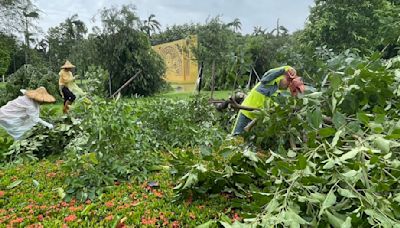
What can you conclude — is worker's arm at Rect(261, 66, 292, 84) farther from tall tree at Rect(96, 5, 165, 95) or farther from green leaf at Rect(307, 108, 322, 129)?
tall tree at Rect(96, 5, 165, 95)

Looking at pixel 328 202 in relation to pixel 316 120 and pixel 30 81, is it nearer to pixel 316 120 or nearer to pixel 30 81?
pixel 316 120

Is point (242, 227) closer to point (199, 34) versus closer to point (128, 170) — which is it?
point (128, 170)

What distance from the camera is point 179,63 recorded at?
64.0ft

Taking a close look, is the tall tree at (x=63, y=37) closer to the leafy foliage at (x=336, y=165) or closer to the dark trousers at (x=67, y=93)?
the dark trousers at (x=67, y=93)

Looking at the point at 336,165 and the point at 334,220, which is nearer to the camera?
the point at 334,220

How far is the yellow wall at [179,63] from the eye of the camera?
18.9 metres

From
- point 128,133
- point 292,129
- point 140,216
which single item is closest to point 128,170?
point 128,133

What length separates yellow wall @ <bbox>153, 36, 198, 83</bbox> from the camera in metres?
18.9

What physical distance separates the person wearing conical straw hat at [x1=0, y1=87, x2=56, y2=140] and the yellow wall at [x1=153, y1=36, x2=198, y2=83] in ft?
46.2

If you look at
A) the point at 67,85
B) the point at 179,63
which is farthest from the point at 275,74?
the point at 179,63

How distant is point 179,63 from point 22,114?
15185 mm

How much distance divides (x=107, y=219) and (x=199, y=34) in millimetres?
15497

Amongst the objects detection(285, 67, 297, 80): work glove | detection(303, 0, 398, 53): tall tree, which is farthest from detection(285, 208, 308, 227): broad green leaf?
detection(303, 0, 398, 53): tall tree

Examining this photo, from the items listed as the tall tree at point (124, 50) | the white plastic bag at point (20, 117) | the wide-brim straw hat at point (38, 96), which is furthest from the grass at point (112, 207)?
the tall tree at point (124, 50)
